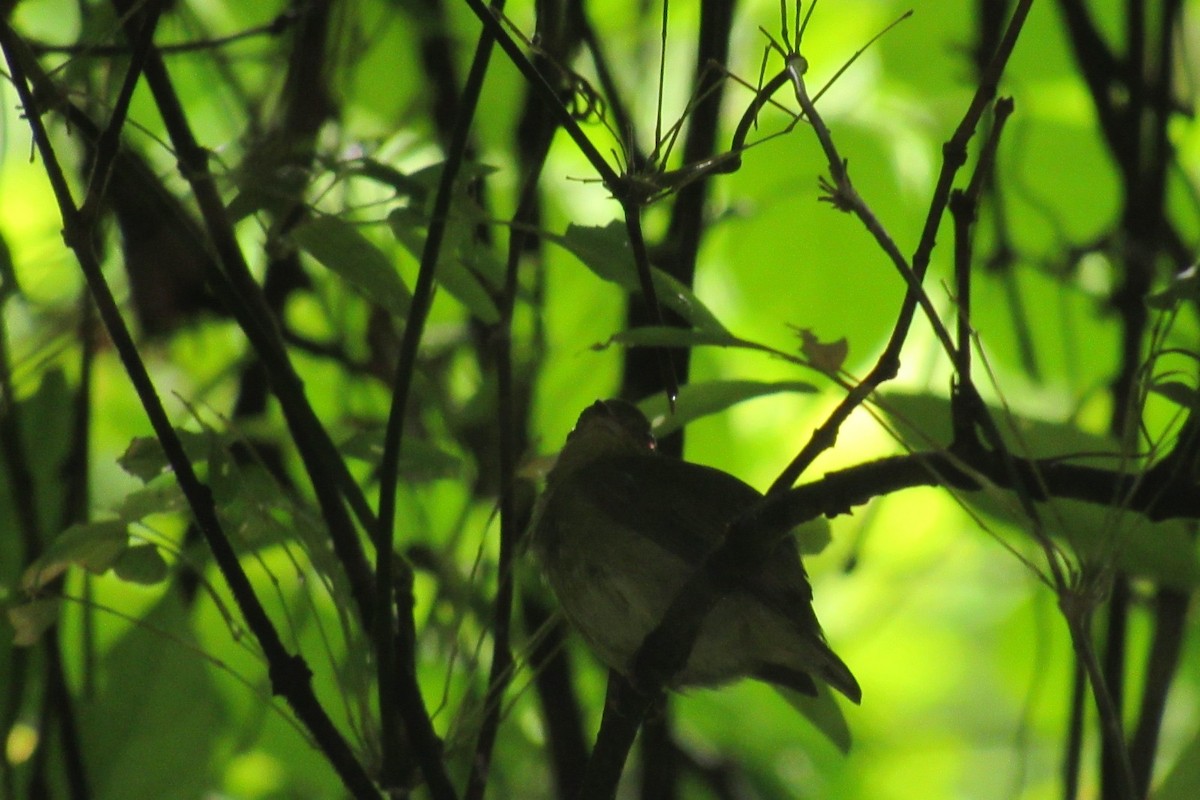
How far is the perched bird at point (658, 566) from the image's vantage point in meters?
2.49

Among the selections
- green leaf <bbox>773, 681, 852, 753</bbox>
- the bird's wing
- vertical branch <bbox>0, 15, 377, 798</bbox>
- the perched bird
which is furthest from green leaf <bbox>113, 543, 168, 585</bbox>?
green leaf <bbox>773, 681, 852, 753</bbox>

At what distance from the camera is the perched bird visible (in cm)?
249

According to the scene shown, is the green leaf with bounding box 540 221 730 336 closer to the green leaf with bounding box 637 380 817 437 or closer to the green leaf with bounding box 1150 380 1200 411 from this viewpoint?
the green leaf with bounding box 637 380 817 437

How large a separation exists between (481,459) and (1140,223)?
159 cm

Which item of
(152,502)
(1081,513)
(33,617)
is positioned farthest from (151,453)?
(1081,513)

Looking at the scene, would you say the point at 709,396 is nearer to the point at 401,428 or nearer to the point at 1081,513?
the point at 401,428

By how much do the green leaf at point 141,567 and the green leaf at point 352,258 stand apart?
47 centimetres

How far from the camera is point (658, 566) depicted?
2598mm

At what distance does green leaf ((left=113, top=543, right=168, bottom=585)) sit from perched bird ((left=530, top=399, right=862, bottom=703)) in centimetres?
68

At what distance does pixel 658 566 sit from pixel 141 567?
0.90 metres

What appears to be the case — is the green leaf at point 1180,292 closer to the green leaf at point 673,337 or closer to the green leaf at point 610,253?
the green leaf at point 673,337

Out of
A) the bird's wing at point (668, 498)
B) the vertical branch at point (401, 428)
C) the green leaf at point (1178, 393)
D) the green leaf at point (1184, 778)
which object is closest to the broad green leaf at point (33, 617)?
the vertical branch at point (401, 428)

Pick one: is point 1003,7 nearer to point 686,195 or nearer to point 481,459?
point 686,195

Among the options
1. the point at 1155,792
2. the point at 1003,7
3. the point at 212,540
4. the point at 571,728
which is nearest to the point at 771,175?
the point at 1003,7
